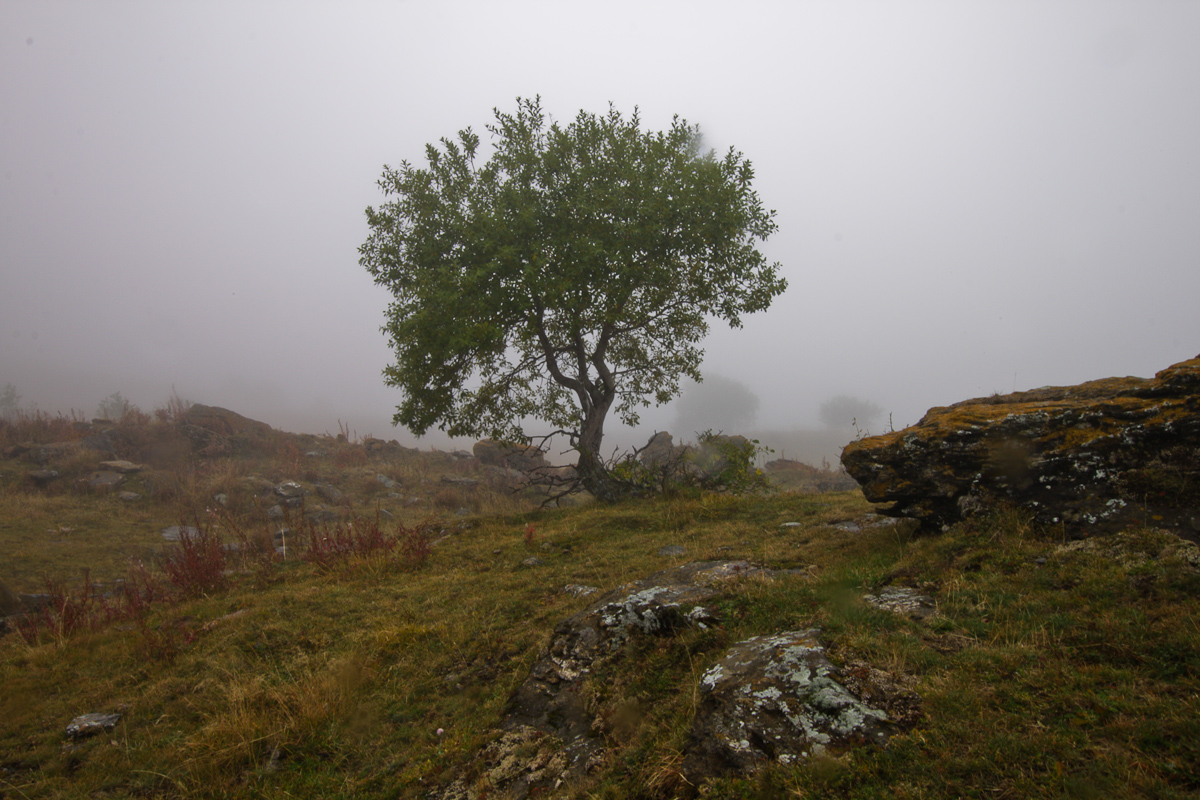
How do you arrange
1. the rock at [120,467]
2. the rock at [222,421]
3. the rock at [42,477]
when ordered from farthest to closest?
1. the rock at [222,421]
2. the rock at [120,467]
3. the rock at [42,477]

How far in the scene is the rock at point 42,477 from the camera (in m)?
17.6

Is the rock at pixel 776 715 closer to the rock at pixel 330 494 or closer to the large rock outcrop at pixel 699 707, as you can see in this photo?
the large rock outcrop at pixel 699 707

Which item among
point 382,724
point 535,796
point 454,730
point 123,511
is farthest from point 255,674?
point 123,511

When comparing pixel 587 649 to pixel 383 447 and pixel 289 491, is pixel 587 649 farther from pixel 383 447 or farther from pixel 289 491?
pixel 383 447

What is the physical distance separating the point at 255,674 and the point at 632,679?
4.15m

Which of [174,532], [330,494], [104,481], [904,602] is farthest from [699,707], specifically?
[104,481]

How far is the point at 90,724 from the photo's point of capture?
528 centimetres

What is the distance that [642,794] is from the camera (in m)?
2.99

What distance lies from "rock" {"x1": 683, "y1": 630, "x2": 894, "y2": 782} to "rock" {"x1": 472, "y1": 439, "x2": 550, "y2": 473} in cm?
2203

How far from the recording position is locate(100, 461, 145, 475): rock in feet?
62.0

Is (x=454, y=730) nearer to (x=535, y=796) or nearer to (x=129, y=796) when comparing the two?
(x=535, y=796)

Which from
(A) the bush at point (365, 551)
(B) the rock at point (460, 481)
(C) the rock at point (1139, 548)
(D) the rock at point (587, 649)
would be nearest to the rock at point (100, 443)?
(B) the rock at point (460, 481)

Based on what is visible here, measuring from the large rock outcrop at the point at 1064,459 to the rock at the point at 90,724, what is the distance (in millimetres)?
7866

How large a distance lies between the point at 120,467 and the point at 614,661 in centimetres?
2167
